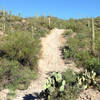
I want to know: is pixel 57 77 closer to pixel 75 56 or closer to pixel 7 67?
pixel 7 67

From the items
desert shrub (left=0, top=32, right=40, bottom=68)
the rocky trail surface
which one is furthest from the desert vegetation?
the rocky trail surface

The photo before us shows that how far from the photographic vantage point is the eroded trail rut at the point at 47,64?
6.97 metres

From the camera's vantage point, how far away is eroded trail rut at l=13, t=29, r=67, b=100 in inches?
275

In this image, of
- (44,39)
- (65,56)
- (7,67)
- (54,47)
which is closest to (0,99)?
(7,67)

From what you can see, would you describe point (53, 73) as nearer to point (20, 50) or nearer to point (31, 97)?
point (31, 97)

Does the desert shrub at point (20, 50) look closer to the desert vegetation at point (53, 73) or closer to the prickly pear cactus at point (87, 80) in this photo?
the desert vegetation at point (53, 73)

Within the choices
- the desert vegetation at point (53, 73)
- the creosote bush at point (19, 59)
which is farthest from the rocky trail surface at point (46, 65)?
the creosote bush at point (19, 59)

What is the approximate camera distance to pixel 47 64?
35.8 ft

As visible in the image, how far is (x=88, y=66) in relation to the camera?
898 cm

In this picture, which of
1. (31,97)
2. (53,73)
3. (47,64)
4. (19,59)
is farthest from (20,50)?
(53,73)

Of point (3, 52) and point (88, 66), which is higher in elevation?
point (3, 52)

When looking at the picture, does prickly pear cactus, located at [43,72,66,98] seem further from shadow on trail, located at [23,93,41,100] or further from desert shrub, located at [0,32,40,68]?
desert shrub, located at [0,32,40,68]

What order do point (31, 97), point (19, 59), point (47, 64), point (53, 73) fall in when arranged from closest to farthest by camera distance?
point (53, 73) < point (31, 97) < point (19, 59) < point (47, 64)

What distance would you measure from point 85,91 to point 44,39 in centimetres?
1055
